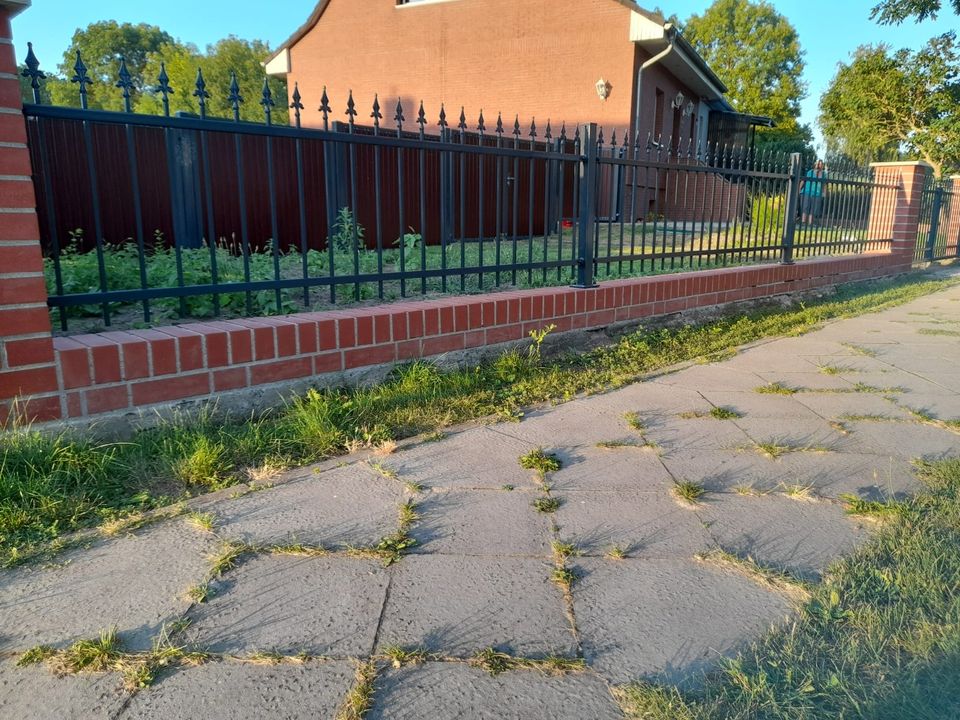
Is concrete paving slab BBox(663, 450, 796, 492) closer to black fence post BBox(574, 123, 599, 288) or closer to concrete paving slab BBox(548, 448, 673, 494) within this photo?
concrete paving slab BBox(548, 448, 673, 494)

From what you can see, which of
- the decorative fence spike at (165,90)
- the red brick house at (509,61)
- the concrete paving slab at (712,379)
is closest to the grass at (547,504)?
the concrete paving slab at (712,379)

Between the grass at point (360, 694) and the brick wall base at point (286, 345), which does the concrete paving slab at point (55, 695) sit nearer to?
the grass at point (360, 694)

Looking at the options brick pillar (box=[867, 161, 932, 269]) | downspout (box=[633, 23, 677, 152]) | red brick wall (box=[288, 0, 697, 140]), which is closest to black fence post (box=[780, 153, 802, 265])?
brick pillar (box=[867, 161, 932, 269])

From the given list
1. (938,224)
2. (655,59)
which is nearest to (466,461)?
(938,224)

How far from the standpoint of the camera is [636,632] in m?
1.68

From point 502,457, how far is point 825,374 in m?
2.68

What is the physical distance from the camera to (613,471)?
2717 mm

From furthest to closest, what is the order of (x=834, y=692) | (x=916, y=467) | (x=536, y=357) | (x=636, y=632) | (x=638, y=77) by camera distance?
(x=638, y=77)
(x=536, y=357)
(x=916, y=467)
(x=636, y=632)
(x=834, y=692)

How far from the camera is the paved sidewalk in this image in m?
1.47

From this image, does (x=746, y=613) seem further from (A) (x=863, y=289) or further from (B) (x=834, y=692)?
(A) (x=863, y=289)

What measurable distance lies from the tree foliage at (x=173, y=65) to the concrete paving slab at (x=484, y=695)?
24.6m

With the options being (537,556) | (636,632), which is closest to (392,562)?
(537,556)

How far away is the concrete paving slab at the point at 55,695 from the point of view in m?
1.38

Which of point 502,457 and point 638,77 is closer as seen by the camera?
point 502,457
